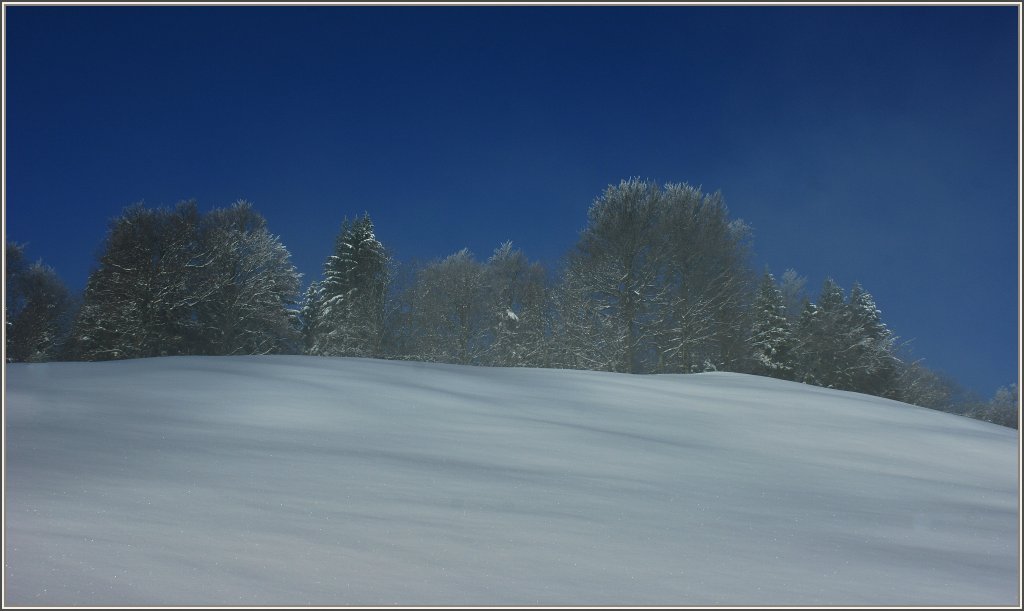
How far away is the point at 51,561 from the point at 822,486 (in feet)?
11.4

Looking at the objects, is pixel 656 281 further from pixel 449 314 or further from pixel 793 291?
pixel 793 291

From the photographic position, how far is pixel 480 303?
84.3 feet

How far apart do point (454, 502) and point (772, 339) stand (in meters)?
26.6

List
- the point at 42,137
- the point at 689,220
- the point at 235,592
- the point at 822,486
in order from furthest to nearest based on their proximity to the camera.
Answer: the point at 689,220 → the point at 42,137 → the point at 822,486 → the point at 235,592

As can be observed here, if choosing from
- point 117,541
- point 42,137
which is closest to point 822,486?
point 117,541

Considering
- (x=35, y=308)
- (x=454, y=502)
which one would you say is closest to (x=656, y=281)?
(x=454, y=502)

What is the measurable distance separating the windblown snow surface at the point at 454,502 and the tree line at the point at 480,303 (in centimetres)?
1600

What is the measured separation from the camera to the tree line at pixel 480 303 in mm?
20406

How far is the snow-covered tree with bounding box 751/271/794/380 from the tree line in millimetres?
59

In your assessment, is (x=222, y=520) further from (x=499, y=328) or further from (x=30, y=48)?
(x=499, y=328)

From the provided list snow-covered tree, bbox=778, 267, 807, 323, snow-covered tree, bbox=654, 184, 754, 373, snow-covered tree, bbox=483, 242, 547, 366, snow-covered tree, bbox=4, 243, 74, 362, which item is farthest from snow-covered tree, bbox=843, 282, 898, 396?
snow-covered tree, bbox=4, 243, 74, 362

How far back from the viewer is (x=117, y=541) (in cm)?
196

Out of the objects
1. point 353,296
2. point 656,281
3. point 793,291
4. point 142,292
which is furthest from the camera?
point 793,291

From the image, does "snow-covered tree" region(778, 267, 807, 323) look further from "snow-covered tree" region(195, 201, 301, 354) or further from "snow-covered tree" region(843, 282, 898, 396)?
"snow-covered tree" region(195, 201, 301, 354)
